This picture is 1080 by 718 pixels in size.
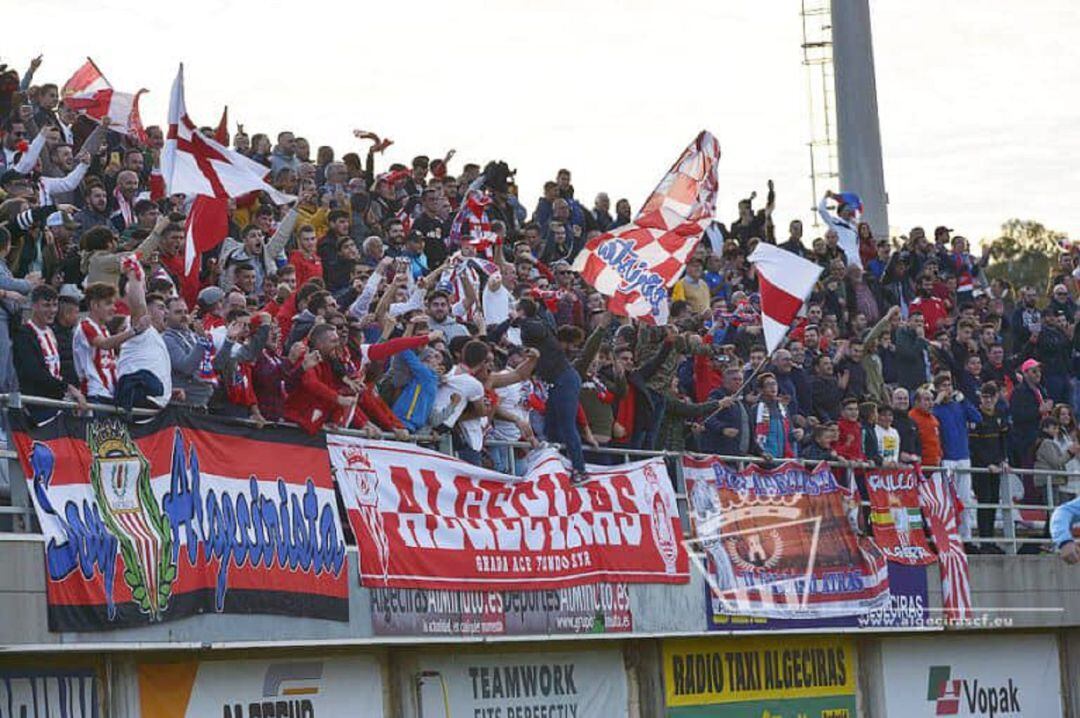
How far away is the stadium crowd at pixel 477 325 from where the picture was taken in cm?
1598

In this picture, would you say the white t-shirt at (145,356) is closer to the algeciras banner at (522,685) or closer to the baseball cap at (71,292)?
the baseball cap at (71,292)

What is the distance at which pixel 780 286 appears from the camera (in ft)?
77.5

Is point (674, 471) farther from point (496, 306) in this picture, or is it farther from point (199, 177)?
point (199, 177)

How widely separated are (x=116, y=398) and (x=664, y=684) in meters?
8.77

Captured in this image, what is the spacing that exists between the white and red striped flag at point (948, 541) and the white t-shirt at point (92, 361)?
41.2ft

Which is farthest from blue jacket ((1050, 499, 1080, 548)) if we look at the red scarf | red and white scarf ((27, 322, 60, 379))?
the red scarf

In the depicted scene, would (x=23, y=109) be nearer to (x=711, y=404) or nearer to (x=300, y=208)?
(x=300, y=208)

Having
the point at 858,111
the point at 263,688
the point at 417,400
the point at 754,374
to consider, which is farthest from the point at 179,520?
the point at 858,111

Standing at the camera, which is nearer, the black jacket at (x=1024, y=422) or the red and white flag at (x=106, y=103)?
the red and white flag at (x=106, y=103)

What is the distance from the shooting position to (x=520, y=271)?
77.7ft

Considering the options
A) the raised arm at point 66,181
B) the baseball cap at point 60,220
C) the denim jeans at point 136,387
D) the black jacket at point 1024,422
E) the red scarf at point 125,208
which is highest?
the raised arm at point 66,181

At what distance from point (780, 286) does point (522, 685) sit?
5794mm

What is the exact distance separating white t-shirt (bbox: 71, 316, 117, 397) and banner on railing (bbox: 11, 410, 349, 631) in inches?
11.8

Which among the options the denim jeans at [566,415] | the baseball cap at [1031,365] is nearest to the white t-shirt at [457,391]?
the denim jeans at [566,415]
